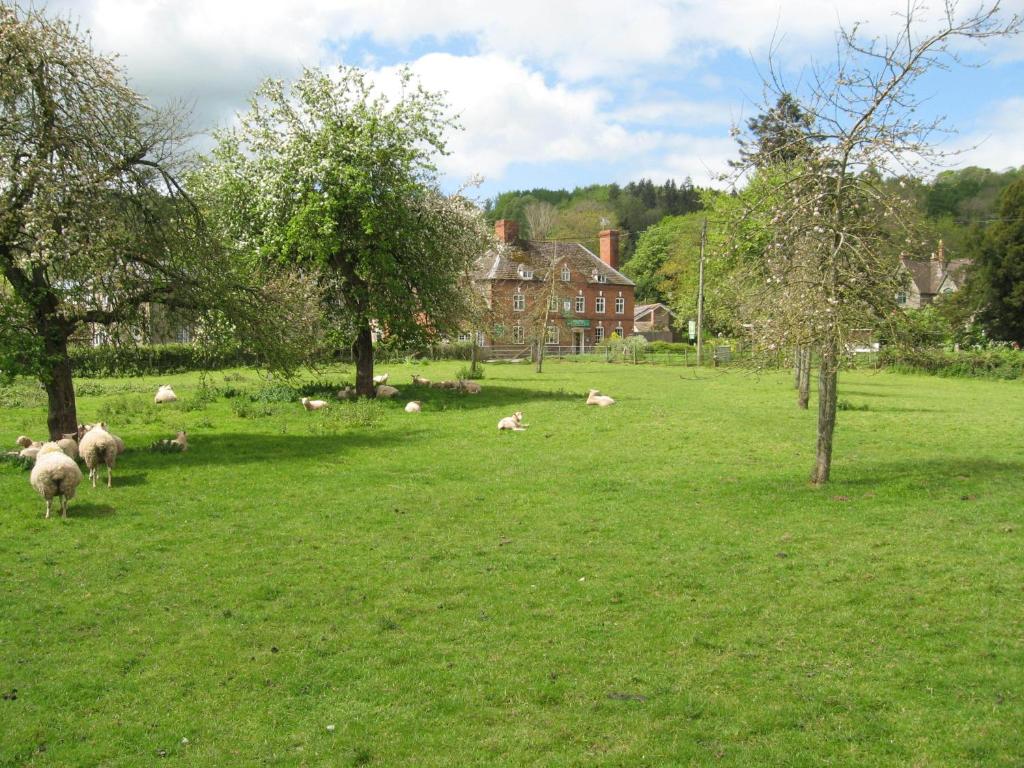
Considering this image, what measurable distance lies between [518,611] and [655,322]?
102977 mm

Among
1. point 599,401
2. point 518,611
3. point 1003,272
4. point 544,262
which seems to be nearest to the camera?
point 518,611

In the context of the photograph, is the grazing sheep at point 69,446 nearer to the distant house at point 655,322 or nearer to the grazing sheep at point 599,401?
the grazing sheep at point 599,401

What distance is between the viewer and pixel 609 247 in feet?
313

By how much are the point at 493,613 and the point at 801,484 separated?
26.5 feet

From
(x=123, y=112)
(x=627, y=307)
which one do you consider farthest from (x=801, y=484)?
(x=627, y=307)

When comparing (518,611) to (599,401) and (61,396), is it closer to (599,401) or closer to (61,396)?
(61,396)

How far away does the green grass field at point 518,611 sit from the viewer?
639 cm

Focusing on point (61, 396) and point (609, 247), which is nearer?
point (61, 396)

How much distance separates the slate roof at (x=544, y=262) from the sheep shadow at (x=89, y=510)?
60880 mm

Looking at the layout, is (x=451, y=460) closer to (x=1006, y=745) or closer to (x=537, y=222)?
(x=1006, y=745)

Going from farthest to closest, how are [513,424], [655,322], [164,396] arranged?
[655,322]
[164,396]
[513,424]

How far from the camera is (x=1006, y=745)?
6.12 meters

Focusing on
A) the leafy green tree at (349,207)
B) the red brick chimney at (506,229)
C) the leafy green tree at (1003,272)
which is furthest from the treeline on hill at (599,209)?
the leafy green tree at (349,207)

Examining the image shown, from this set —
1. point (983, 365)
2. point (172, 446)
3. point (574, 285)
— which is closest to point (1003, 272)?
point (983, 365)
